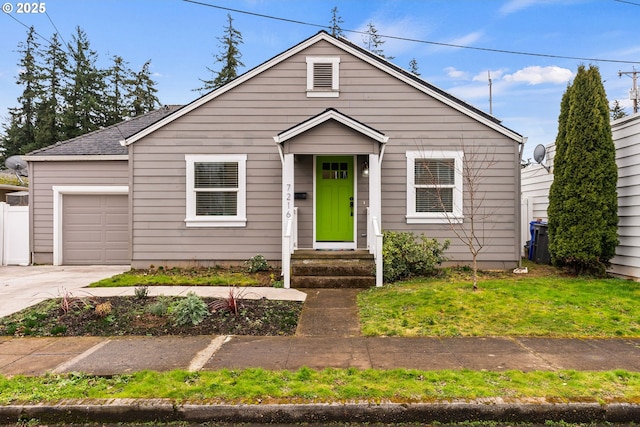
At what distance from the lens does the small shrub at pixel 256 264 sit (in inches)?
355

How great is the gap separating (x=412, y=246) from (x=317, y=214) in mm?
2524

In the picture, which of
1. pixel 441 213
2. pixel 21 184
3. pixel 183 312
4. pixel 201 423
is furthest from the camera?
pixel 21 184

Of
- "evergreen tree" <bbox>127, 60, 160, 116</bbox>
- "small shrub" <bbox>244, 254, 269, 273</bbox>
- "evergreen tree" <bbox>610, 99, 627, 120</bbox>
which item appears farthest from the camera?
"evergreen tree" <bbox>610, 99, 627, 120</bbox>

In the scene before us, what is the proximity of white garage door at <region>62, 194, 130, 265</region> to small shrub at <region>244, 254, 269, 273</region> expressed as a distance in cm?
432

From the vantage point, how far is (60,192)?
10.9m

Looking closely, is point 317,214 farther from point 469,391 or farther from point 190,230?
point 469,391

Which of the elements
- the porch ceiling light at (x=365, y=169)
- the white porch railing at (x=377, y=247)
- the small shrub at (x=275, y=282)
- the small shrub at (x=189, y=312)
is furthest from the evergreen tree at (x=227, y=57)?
the small shrub at (x=189, y=312)

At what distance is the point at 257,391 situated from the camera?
3.24 m

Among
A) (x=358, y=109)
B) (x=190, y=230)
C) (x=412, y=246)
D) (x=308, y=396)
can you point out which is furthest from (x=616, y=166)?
(x=190, y=230)

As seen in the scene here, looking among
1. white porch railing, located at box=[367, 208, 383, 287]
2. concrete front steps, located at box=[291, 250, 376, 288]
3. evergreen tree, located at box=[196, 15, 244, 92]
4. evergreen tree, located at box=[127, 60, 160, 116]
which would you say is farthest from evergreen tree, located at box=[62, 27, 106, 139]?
white porch railing, located at box=[367, 208, 383, 287]

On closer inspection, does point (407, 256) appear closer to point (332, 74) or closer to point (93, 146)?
point (332, 74)

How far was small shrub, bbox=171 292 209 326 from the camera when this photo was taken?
525 centimetres

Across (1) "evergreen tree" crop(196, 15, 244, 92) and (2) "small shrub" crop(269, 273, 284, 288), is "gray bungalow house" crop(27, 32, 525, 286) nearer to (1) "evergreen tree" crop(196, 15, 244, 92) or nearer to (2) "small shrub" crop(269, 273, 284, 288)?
(2) "small shrub" crop(269, 273, 284, 288)

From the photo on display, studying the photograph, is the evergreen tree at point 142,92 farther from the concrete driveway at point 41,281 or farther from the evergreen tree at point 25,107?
the concrete driveway at point 41,281
